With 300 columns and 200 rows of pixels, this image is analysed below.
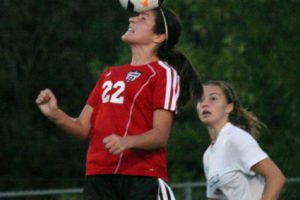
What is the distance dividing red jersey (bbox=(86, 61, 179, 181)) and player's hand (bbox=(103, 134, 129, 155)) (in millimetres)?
278

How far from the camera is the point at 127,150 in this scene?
5582mm

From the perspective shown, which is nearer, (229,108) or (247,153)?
(247,153)

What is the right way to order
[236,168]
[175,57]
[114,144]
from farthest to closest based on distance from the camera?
[236,168], [175,57], [114,144]

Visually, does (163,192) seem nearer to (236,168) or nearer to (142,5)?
(236,168)

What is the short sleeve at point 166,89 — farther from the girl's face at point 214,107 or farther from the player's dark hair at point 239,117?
the player's dark hair at point 239,117

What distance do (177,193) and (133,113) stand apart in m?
5.10

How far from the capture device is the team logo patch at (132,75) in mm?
5714

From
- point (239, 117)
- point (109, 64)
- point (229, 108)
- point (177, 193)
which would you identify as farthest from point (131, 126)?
point (109, 64)

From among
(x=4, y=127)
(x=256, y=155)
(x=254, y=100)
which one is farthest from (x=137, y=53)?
(x=4, y=127)

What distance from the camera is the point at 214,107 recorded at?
6.76m

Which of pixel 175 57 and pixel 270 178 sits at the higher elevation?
pixel 175 57

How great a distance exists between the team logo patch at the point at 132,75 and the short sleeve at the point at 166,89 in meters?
0.09

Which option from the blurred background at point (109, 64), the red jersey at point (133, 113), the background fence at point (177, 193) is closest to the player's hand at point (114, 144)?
the red jersey at point (133, 113)

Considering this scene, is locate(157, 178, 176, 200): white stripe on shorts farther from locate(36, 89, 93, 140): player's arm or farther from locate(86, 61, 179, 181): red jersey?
locate(36, 89, 93, 140): player's arm
